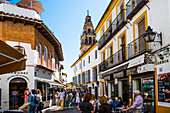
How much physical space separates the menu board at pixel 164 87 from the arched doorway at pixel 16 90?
8925mm

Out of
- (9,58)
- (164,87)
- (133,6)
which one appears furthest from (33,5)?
(9,58)

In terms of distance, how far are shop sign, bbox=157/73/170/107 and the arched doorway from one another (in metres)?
8.92

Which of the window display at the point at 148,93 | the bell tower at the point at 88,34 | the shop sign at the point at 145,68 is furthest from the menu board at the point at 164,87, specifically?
the bell tower at the point at 88,34

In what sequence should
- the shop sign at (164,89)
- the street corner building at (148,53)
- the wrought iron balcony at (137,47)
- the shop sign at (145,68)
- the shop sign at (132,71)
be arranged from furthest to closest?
the shop sign at (132,71) → the wrought iron balcony at (137,47) → the shop sign at (145,68) → the street corner building at (148,53) → the shop sign at (164,89)

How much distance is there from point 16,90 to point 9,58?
9442mm

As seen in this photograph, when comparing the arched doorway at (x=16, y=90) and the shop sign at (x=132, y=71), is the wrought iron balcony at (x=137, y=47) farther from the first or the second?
the arched doorway at (x=16, y=90)

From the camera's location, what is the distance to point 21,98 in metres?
13.6

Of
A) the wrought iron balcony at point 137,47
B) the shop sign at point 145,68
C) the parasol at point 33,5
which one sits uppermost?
the parasol at point 33,5

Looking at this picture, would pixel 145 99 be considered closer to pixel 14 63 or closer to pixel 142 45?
pixel 142 45

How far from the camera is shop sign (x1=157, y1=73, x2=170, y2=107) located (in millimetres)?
8000

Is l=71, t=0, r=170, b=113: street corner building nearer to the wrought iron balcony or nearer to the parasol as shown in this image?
the wrought iron balcony

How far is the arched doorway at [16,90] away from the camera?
12977mm

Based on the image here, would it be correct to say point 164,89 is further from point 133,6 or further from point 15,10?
point 15,10

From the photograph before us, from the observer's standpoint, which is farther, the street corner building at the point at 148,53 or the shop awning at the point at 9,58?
the street corner building at the point at 148,53
